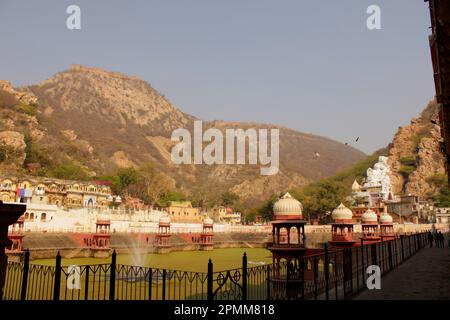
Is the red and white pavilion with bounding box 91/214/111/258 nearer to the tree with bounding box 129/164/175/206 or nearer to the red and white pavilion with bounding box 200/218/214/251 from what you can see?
the red and white pavilion with bounding box 200/218/214/251

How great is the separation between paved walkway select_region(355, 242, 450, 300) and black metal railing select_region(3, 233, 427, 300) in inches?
26.5

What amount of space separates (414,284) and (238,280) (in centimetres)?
844

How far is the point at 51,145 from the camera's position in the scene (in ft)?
382

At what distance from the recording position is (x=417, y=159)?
11862 centimetres

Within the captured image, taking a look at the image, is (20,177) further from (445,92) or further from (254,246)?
(445,92)

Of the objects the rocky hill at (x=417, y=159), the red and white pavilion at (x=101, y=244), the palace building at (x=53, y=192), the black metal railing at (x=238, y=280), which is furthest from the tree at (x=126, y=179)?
the black metal railing at (x=238, y=280)

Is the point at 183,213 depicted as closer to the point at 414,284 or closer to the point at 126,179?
the point at 126,179

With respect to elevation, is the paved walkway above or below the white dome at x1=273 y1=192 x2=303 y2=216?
below

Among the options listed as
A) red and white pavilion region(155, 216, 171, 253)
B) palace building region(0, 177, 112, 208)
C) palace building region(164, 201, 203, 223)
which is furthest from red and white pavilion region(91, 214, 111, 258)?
palace building region(164, 201, 203, 223)

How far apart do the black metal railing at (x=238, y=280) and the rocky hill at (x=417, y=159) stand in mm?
89984

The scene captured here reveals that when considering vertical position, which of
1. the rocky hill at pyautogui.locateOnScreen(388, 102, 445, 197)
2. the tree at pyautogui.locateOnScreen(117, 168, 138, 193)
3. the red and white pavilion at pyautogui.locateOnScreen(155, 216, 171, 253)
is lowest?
the red and white pavilion at pyautogui.locateOnScreen(155, 216, 171, 253)

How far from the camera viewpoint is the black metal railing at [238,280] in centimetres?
940

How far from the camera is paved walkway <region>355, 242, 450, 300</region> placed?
1232 centimetres

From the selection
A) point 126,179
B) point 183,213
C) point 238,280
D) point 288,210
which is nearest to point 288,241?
point 288,210
